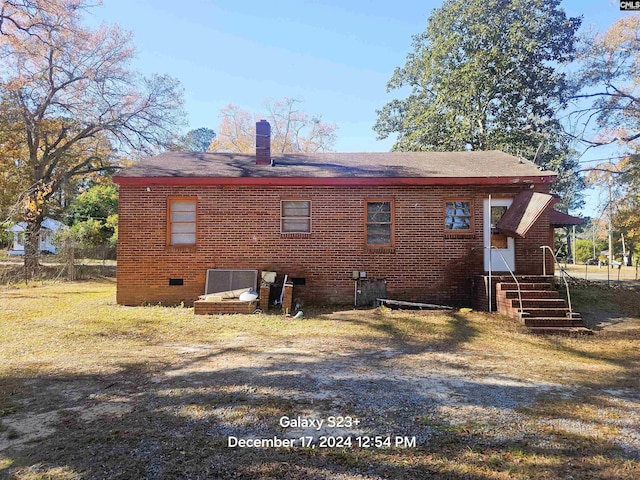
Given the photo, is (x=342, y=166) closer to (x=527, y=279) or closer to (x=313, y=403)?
(x=527, y=279)

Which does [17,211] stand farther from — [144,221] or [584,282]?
[584,282]

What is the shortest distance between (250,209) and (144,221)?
2.86 m

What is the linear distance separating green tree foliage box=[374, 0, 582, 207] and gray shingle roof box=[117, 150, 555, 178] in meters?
8.52

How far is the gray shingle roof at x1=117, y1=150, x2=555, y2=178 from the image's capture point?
10.6m

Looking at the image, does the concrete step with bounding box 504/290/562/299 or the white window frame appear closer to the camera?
the concrete step with bounding box 504/290/562/299

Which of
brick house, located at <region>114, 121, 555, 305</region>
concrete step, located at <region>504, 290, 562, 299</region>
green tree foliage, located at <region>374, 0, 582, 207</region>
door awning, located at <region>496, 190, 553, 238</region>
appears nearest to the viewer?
concrete step, located at <region>504, 290, 562, 299</region>

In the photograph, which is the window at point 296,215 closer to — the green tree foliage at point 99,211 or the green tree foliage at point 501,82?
the green tree foliage at point 501,82

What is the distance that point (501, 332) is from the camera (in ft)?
25.6

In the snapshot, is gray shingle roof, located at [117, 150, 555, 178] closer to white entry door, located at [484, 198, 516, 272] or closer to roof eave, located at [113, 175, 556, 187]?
roof eave, located at [113, 175, 556, 187]

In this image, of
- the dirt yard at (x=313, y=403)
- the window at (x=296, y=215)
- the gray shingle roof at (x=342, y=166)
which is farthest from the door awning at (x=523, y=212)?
the window at (x=296, y=215)

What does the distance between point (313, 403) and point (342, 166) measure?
8.94m

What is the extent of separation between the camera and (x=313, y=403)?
3955 millimetres

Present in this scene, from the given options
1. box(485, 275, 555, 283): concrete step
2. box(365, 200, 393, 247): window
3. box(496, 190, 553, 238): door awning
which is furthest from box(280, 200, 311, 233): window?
box(496, 190, 553, 238): door awning

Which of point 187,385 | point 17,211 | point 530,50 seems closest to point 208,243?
point 187,385
